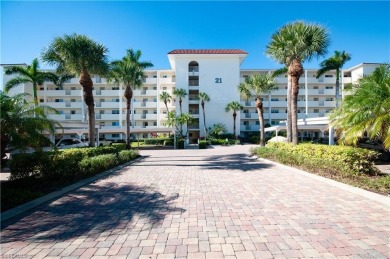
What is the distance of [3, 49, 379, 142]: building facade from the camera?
49031 millimetres

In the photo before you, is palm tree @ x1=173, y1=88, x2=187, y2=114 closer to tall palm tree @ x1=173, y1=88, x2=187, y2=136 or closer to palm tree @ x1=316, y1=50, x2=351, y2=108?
tall palm tree @ x1=173, y1=88, x2=187, y2=136

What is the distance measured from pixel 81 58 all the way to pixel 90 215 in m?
12.6

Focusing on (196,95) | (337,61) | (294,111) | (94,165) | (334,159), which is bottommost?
(94,165)

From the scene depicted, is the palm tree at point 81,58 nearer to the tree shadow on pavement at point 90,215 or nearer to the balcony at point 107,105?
the tree shadow on pavement at point 90,215

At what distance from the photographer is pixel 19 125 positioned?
8266mm

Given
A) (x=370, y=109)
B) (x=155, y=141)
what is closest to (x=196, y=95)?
(x=155, y=141)

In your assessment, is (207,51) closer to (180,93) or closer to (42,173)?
(180,93)

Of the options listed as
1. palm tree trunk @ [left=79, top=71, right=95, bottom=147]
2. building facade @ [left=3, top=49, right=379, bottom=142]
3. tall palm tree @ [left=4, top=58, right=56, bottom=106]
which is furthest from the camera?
building facade @ [left=3, top=49, right=379, bottom=142]

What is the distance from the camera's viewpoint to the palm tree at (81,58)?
48.4ft

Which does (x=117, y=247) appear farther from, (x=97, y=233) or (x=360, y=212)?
(x=360, y=212)

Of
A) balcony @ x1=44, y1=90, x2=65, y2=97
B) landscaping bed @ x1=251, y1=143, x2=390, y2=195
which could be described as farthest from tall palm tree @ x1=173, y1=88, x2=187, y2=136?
landscaping bed @ x1=251, y1=143, x2=390, y2=195

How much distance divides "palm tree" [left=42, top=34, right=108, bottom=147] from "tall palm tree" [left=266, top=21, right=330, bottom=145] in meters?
12.8

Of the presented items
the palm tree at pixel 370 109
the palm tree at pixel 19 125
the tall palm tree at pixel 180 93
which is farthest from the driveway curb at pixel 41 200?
the tall palm tree at pixel 180 93

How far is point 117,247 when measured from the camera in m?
4.04
